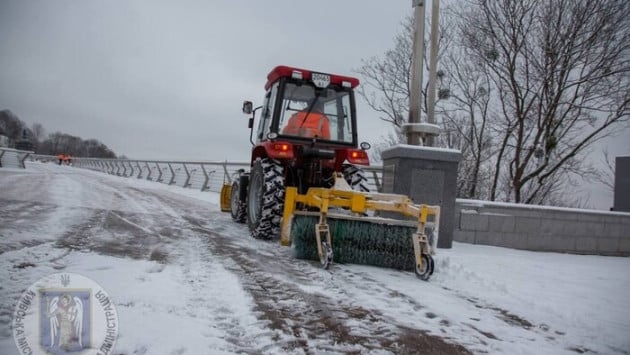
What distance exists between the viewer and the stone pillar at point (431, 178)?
229 inches

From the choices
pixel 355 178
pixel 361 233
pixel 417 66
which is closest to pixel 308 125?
pixel 355 178

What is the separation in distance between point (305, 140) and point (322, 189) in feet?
4.74

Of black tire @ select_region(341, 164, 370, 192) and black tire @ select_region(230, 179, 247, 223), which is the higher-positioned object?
black tire @ select_region(341, 164, 370, 192)

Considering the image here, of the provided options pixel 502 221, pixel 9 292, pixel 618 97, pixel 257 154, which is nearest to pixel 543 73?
pixel 618 97

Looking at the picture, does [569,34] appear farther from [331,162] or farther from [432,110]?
[331,162]

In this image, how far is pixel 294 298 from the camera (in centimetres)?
279

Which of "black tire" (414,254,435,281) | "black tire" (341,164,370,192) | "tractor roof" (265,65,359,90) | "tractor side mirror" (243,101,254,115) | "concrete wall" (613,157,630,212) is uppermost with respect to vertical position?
"tractor roof" (265,65,359,90)

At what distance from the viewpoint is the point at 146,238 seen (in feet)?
15.2

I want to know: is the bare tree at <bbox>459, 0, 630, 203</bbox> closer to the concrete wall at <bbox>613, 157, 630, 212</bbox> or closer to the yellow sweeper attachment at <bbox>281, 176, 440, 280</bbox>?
the concrete wall at <bbox>613, 157, 630, 212</bbox>

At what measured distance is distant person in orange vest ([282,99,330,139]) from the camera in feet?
18.0

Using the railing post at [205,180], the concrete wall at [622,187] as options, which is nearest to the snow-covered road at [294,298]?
the concrete wall at [622,187]

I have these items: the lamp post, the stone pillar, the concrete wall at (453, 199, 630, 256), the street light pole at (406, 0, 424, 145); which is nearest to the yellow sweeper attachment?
the stone pillar

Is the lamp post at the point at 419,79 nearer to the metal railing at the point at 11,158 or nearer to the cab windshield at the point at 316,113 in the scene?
the cab windshield at the point at 316,113

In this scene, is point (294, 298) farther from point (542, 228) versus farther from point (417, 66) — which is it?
point (542, 228)
